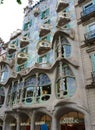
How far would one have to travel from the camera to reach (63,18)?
2367 centimetres

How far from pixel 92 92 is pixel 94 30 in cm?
699

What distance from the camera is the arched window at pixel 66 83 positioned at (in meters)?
18.1

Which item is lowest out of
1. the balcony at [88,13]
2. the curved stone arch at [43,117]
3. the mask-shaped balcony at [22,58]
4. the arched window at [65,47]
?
the curved stone arch at [43,117]

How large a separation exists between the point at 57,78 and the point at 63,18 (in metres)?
8.66

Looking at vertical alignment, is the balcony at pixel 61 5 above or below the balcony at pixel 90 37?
above

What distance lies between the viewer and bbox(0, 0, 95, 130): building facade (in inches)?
692

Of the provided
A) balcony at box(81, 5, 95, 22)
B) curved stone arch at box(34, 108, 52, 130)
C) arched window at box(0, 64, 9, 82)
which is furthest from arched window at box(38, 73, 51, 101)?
arched window at box(0, 64, 9, 82)

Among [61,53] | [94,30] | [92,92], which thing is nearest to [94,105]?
[92,92]

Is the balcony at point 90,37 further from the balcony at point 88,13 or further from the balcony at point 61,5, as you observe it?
the balcony at point 61,5

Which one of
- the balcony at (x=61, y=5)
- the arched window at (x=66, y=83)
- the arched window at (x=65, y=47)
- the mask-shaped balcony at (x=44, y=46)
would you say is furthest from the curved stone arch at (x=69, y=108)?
the balcony at (x=61, y=5)

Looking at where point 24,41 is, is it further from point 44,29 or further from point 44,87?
point 44,87

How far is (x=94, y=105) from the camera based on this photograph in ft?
54.0

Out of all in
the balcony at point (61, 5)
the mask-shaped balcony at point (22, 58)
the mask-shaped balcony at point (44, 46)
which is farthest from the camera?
the mask-shaped balcony at point (22, 58)

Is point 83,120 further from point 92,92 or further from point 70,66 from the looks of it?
point 70,66
